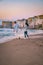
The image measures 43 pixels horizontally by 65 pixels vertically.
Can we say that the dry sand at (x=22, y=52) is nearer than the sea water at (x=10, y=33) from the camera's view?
Yes

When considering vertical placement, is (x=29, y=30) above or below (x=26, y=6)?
below

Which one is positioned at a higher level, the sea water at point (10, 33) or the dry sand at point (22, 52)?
the sea water at point (10, 33)

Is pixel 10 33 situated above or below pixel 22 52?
above

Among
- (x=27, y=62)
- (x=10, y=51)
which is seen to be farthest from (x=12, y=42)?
(x=27, y=62)

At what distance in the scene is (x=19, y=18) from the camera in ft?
5.43

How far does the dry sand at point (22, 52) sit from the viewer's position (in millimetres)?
1495

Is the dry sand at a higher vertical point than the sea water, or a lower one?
lower

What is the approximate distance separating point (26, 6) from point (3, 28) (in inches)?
18.4

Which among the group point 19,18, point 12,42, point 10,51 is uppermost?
point 19,18

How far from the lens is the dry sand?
4.91 feet

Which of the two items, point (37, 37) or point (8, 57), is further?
point (37, 37)

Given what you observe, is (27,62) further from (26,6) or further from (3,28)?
(26,6)

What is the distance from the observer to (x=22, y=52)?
1.57 meters

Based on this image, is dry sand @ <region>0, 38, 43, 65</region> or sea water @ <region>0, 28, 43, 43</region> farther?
sea water @ <region>0, 28, 43, 43</region>
